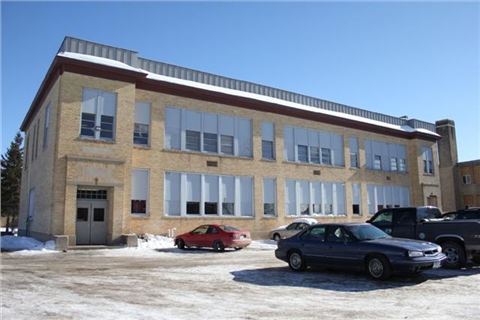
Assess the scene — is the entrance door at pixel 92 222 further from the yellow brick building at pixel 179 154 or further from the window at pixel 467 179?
the window at pixel 467 179

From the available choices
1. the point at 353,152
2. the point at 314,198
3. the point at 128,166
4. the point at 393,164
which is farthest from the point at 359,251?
the point at 393,164

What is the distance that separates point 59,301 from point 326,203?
27.0m

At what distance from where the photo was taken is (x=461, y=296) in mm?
8875

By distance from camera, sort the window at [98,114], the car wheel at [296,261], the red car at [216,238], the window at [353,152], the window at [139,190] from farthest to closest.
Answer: the window at [353,152] < the window at [139,190] < the window at [98,114] < the red car at [216,238] < the car wheel at [296,261]

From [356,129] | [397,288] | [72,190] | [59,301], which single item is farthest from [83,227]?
[356,129]

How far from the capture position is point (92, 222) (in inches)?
888

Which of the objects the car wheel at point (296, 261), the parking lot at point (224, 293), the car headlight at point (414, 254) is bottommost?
the parking lot at point (224, 293)

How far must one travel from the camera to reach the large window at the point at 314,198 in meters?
31.3

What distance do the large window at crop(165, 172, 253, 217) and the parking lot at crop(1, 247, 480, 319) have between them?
11.2 metres

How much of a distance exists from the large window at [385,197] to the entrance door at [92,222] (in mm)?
22729

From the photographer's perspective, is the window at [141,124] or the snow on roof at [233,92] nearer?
the snow on roof at [233,92]

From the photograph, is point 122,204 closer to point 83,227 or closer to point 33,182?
point 83,227

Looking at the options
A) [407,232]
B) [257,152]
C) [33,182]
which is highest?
[257,152]

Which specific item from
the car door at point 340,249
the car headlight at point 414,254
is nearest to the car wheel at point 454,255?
the car headlight at point 414,254
